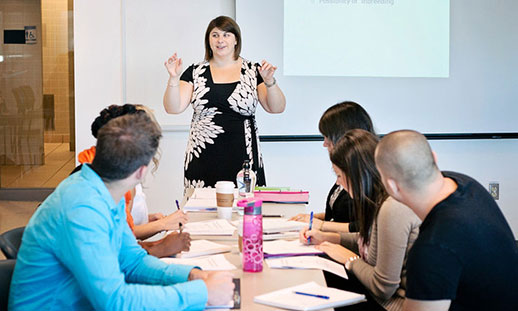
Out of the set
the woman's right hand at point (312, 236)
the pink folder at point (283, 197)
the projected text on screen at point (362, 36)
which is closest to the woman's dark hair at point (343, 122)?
the pink folder at point (283, 197)

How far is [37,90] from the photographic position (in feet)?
Result: 20.9

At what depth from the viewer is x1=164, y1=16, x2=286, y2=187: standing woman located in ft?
11.8

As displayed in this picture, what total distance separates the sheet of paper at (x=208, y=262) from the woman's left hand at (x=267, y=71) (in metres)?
1.62

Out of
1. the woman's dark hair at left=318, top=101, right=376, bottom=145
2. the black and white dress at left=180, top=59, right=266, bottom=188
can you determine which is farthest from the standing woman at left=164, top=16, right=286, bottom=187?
the woman's dark hair at left=318, top=101, right=376, bottom=145

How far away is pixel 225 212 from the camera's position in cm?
274

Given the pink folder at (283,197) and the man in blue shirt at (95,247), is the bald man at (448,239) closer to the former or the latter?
the man in blue shirt at (95,247)

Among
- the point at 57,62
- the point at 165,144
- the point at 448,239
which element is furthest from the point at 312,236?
the point at 57,62

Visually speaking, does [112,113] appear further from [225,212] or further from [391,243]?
[391,243]

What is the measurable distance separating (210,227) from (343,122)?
0.81m

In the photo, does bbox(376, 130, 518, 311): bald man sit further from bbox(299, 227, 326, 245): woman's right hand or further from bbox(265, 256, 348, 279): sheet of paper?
bbox(299, 227, 326, 245): woman's right hand

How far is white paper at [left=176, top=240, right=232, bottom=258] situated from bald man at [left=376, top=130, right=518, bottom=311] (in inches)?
29.3

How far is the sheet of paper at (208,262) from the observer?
2.01 metres

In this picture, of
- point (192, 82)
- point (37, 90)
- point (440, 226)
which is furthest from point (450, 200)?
point (37, 90)

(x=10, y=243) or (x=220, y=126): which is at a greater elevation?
(x=220, y=126)
